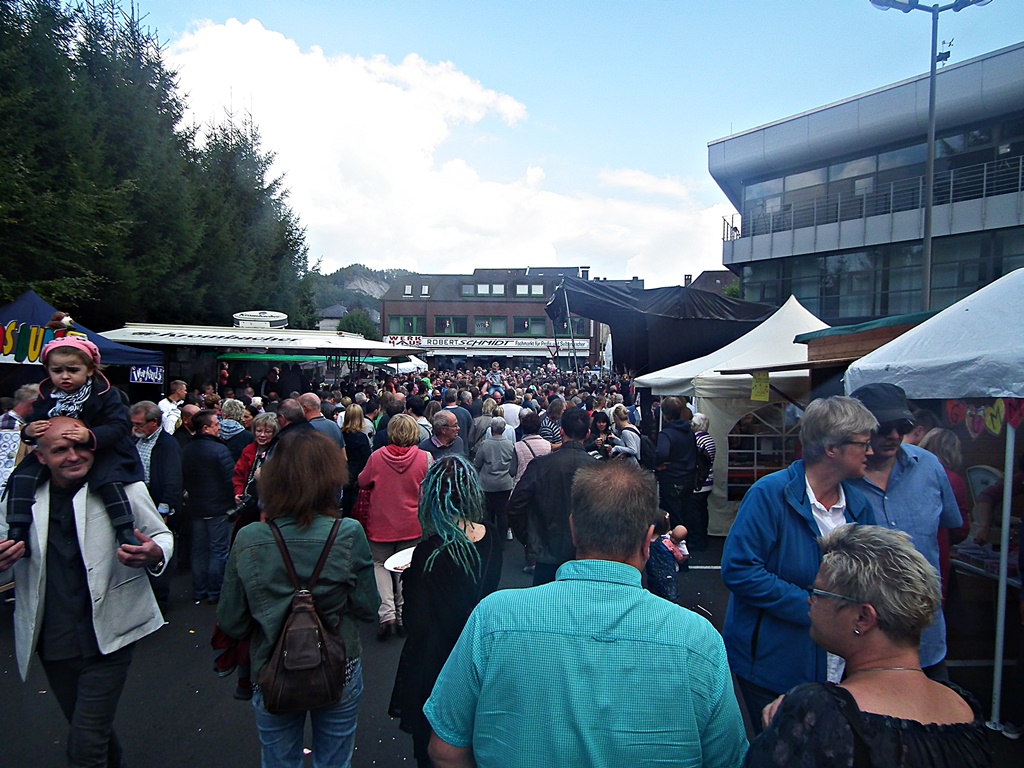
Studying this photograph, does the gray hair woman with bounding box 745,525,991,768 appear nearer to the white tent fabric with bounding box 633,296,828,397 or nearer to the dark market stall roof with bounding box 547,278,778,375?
the white tent fabric with bounding box 633,296,828,397

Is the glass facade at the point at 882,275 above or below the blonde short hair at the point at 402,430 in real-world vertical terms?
above

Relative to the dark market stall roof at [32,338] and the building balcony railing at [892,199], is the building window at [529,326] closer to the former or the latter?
the building balcony railing at [892,199]

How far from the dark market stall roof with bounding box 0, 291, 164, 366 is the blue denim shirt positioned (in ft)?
26.4

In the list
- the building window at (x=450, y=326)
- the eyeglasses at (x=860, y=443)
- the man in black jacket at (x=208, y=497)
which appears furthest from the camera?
the building window at (x=450, y=326)

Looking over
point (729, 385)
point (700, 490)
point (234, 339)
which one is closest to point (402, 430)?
point (700, 490)

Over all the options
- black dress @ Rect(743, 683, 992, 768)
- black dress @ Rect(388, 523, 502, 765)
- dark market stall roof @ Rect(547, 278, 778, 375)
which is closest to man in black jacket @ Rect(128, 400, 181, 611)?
black dress @ Rect(388, 523, 502, 765)

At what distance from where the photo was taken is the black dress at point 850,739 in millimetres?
1232

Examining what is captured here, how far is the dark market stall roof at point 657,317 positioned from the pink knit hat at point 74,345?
870 cm

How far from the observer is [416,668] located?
95.3 inches

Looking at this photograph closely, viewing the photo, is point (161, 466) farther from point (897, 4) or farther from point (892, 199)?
point (892, 199)

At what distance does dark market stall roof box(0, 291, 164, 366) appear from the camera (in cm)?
746

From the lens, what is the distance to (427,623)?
2.40 metres

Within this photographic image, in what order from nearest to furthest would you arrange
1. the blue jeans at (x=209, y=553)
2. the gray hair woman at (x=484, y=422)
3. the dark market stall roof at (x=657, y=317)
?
the blue jeans at (x=209, y=553) < the gray hair woman at (x=484, y=422) < the dark market stall roof at (x=657, y=317)

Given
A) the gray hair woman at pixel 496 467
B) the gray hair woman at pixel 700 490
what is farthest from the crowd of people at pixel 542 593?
the gray hair woman at pixel 700 490
